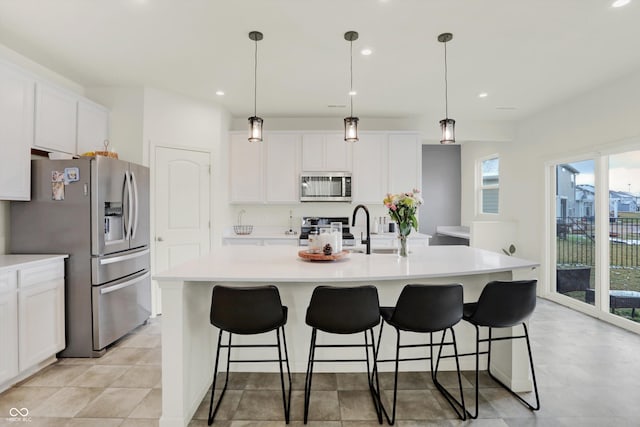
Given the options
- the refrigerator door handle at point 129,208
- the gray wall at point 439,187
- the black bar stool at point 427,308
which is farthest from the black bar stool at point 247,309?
the gray wall at point 439,187

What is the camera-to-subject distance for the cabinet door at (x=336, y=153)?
4.95m

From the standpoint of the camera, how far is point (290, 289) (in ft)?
8.19

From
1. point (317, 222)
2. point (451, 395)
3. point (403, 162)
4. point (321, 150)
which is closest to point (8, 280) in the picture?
point (451, 395)

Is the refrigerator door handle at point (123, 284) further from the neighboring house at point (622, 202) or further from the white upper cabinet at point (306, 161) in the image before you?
the neighboring house at point (622, 202)

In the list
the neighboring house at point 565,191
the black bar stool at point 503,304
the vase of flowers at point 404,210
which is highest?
the neighboring house at point 565,191

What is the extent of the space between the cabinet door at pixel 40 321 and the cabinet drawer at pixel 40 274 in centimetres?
3

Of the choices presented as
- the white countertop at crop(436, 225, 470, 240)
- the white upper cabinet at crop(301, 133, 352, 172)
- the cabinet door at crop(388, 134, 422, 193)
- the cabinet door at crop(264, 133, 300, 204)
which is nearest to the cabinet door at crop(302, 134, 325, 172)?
the white upper cabinet at crop(301, 133, 352, 172)

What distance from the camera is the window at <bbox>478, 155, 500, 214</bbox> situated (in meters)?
5.89

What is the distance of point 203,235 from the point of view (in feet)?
14.4

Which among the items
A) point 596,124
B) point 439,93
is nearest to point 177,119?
point 439,93

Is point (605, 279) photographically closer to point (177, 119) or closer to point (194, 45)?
point (194, 45)

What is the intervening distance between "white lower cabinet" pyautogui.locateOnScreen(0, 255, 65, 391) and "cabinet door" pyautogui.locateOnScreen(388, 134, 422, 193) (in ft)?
13.5

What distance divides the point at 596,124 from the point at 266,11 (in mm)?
4018

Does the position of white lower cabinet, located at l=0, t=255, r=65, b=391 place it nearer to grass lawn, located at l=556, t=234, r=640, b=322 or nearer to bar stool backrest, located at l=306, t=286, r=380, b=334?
bar stool backrest, located at l=306, t=286, r=380, b=334
